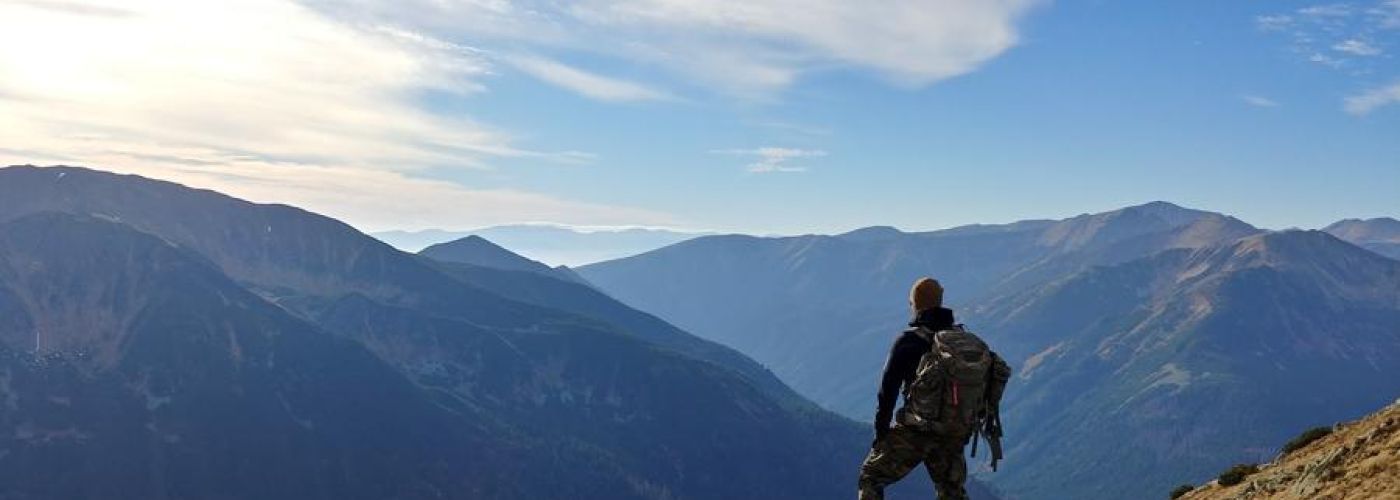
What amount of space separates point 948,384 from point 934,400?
366 mm

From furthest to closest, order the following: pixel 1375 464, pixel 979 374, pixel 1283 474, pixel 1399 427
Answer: pixel 1283 474
pixel 1399 427
pixel 1375 464
pixel 979 374

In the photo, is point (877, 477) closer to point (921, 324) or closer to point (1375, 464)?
point (921, 324)

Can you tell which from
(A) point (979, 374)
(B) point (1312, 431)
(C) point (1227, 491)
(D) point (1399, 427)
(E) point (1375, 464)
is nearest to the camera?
(A) point (979, 374)

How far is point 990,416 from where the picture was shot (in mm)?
18438

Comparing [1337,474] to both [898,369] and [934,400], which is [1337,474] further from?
[898,369]

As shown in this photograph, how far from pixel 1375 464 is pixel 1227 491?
8.56 m

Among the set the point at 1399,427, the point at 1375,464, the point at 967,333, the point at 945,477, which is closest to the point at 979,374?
the point at 967,333

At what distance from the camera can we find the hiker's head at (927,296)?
18.1 metres

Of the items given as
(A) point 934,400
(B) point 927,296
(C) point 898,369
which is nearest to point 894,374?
(C) point 898,369

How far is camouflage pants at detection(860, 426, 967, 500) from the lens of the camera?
1816 centimetres

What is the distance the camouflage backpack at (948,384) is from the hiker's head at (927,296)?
44cm

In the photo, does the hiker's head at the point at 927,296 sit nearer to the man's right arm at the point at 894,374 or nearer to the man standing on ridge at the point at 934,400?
the man standing on ridge at the point at 934,400

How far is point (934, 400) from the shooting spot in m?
17.6

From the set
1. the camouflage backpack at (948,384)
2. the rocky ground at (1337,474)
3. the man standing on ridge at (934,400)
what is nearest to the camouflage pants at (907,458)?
the man standing on ridge at (934,400)
